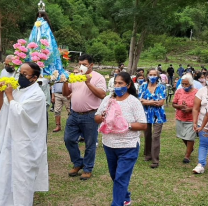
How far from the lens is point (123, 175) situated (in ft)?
13.1

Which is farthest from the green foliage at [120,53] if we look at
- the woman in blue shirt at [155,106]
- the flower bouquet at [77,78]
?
the flower bouquet at [77,78]

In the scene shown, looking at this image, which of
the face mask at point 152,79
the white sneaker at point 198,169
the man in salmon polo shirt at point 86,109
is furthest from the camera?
the face mask at point 152,79

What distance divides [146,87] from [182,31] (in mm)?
61279

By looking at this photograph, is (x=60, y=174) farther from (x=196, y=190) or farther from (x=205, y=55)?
(x=205, y=55)

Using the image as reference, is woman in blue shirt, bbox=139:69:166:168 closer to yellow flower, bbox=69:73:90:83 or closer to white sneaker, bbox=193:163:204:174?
white sneaker, bbox=193:163:204:174

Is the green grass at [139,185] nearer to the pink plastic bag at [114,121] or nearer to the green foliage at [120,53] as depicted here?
the pink plastic bag at [114,121]

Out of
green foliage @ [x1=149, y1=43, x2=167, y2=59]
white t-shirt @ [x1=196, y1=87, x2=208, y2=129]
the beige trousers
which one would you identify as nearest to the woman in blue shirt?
white t-shirt @ [x1=196, y1=87, x2=208, y2=129]

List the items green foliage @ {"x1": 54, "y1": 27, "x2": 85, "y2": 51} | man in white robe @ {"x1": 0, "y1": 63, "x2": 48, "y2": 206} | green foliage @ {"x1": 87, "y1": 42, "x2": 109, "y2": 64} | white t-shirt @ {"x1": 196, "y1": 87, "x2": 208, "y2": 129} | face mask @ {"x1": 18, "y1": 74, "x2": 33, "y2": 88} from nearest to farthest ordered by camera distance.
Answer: man in white robe @ {"x1": 0, "y1": 63, "x2": 48, "y2": 206}
face mask @ {"x1": 18, "y1": 74, "x2": 33, "y2": 88}
white t-shirt @ {"x1": 196, "y1": 87, "x2": 208, "y2": 129}
green foliage @ {"x1": 54, "y1": 27, "x2": 85, "y2": 51}
green foliage @ {"x1": 87, "y1": 42, "x2": 109, "y2": 64}

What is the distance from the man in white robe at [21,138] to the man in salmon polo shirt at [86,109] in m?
1.24

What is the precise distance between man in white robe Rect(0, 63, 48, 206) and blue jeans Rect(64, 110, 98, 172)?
50.0 inches

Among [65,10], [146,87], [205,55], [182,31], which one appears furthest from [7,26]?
[182,31]

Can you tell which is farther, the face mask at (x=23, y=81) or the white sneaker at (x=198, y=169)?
the white sneaker at (x=198, y=169)

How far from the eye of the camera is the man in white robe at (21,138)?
3.90 meters

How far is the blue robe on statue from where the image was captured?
5031 millimetres
